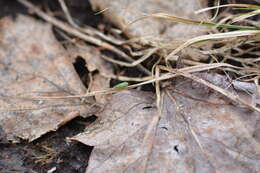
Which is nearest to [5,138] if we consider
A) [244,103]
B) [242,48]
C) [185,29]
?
[244,103]

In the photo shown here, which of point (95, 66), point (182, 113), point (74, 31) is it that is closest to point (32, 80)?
point (95, 66)

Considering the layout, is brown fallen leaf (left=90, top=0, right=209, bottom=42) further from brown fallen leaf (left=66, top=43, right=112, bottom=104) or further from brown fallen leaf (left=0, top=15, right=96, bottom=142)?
brown fallen leaf (left=0, top=15, right=96, bottom=142)

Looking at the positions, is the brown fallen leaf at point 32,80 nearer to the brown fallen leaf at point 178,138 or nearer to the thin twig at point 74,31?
the thin twig at point 74,31

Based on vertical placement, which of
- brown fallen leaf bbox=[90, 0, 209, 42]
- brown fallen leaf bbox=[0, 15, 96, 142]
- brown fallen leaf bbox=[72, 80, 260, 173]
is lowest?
brown fallen leaf bbox=[72, 80, 260, 173]

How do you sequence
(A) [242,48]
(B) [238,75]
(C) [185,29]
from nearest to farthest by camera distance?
(B) [238,75] < (A) [242,48] < (C) [185,29]

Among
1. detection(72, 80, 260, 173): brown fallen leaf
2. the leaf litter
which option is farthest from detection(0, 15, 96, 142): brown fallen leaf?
detection(72, 80, 260, 173): brown fallen leaf

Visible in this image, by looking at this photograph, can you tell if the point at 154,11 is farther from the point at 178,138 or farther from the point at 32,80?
the point at 178,138

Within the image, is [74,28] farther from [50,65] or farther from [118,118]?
[118,118]
